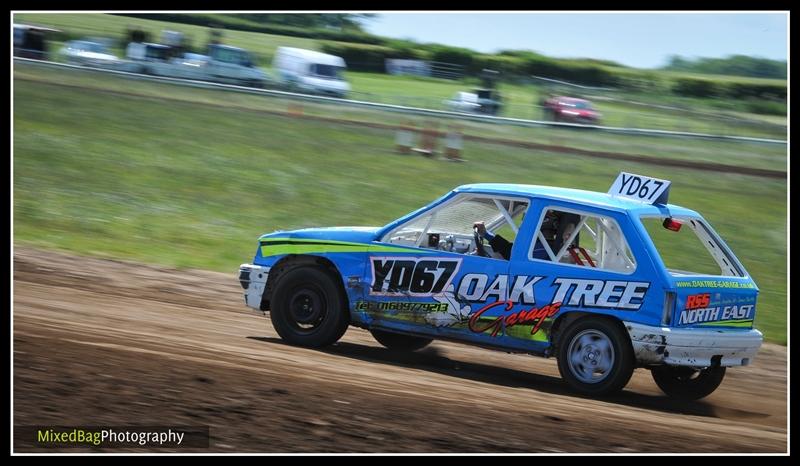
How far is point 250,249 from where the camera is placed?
16.1 m

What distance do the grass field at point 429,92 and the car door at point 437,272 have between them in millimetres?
19075

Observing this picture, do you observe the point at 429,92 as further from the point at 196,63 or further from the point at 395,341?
the point at 395,341

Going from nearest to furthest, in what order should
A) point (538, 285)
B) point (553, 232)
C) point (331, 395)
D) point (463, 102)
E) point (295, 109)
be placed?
point (331, 395) < point (538, 285) < point (553, 232) < point (295, 109) < point (463, 102)

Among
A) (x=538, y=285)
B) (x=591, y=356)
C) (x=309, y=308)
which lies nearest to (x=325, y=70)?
(x=309, y=308)

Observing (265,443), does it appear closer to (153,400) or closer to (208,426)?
(208,426)

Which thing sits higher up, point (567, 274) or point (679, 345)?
point (567, 274)

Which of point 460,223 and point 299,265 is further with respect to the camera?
point 299,265

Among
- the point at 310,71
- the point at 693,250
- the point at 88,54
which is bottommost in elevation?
the point at 693,250

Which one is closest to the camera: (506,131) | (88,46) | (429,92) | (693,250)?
(693,250)

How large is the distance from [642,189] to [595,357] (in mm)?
1594

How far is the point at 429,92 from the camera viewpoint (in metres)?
29.2

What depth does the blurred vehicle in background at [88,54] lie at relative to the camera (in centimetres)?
2767

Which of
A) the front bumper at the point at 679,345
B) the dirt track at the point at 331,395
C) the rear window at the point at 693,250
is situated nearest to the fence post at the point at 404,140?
the rear window at the point at 693,250
